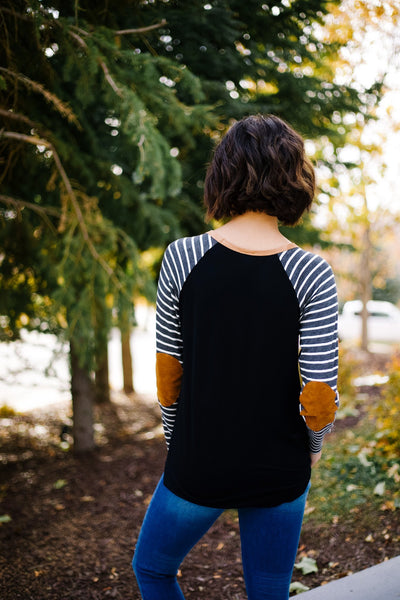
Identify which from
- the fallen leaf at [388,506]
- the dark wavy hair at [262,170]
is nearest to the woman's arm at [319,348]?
the dark wavy hair at [262,170]

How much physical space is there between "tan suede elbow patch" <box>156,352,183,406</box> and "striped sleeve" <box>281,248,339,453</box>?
362 mm

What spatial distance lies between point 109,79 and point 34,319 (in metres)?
3.35

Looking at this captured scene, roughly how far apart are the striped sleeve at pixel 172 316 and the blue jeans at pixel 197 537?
22 cm

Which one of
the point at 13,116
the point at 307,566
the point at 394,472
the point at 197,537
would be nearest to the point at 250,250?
the point at 197,537

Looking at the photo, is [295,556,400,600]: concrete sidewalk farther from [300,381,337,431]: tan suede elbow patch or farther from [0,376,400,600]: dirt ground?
[300,381,337,431]: tan suede elbow patch

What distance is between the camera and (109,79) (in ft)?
9.12

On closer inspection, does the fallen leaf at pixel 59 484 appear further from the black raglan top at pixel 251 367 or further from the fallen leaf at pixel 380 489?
the black raglan top at pixel 251 367

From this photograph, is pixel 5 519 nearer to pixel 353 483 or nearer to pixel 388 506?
pixel 353 483

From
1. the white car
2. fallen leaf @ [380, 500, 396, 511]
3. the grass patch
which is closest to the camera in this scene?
fallen leaf @ [380, 500, 396, 511]

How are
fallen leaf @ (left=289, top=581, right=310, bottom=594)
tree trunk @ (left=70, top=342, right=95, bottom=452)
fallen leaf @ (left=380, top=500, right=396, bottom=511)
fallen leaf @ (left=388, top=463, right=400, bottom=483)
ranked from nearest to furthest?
fallen leaf @ (left=289, top=581, right=310, bottom=594), fallen leaf @ (left=380, top=500, right=396, bottom=511), fallen leaf @ (left=388, top=463, right=400, bottom=483), tree trunk @ (left=70, top=342, right=95, bottom=452)

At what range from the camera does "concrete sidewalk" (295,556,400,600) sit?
6.78ft

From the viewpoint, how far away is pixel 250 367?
47.3 inches

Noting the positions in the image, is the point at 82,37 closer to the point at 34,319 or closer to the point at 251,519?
the point at 251,519

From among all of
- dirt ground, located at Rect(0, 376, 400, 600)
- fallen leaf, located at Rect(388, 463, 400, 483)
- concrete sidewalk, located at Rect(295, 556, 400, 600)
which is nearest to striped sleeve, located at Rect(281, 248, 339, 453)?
concrete sidewalk, located at Rect(295, 556, 400, 600)
